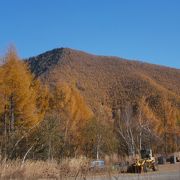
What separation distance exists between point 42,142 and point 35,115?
611 cm

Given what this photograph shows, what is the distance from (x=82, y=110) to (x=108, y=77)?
65.7m

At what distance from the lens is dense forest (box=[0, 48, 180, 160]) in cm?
3253

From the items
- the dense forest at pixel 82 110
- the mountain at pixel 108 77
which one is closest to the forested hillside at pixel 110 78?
the mountain at pixel 108 77

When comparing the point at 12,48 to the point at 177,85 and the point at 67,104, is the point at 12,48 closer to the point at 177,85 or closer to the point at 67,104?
the point at 67,104

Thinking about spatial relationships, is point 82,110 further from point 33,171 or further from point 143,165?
point 33,171

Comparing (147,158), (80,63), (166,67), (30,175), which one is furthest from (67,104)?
(166,67)

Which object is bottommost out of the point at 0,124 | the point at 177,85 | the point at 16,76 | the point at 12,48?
the point at 0,124

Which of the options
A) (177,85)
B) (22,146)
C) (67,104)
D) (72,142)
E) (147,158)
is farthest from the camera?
(177,85)

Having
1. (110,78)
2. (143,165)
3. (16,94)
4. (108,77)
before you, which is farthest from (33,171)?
(108,77)

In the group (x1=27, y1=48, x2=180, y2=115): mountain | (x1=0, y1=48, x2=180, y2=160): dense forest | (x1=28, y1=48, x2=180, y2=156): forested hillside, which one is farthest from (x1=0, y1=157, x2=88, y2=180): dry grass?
(x1=27, y1=48, x2=180, y2=115): mountain

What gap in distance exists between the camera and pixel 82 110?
2004 inches

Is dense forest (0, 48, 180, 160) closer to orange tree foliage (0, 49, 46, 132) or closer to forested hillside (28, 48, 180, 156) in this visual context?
orange tree foliage (0, 49, 46, 132)

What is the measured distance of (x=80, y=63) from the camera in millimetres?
123875

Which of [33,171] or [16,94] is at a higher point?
[16,94]
